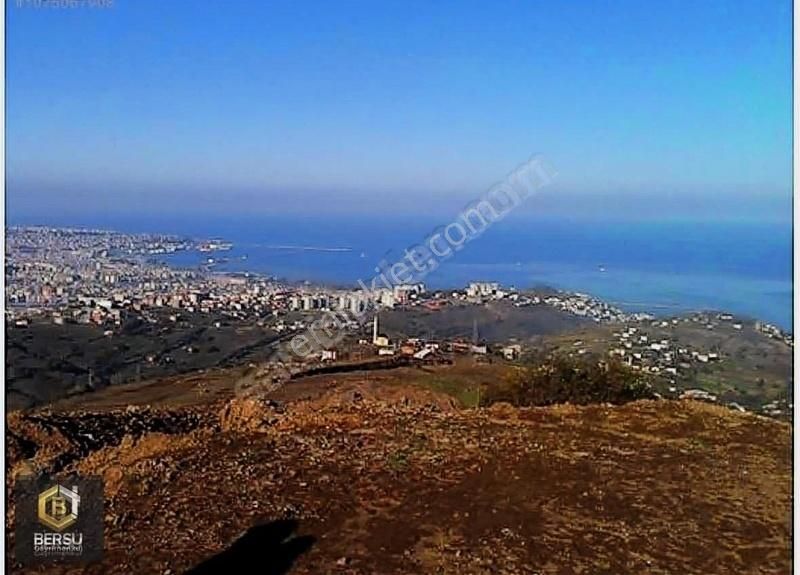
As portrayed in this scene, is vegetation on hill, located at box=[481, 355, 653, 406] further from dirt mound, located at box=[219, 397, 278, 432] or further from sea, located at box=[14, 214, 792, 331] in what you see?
dirt mound, located at box=[219, 397, 278, 432]

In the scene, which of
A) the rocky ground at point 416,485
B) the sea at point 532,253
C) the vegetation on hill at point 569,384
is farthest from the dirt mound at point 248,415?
the vegetation on hill at point 569,384

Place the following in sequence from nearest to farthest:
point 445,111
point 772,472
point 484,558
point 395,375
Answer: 1. point 484,558
2. point 445,111
3. point 772,472
4. point 395,375

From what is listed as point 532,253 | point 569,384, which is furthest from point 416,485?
point 569,384

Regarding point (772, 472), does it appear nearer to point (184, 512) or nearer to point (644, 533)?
point (644, 533)

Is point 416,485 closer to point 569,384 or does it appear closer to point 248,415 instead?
point 248,415

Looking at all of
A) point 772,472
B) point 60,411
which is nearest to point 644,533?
point 772,472

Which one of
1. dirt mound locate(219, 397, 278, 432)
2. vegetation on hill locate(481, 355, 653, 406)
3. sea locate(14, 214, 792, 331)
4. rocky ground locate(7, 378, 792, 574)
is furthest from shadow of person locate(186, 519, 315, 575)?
vegetation on hill locate(481, 355, 653, 406)
